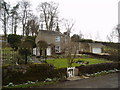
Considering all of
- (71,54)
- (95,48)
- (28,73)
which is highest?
(95,48)

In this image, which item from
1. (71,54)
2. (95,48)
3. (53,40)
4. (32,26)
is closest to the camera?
(71,54)

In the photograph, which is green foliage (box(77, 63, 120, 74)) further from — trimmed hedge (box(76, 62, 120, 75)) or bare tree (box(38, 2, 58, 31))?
bare tree (box(38, 2, 58, 31))

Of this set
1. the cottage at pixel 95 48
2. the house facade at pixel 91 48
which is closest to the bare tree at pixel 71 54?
the house facade at pixel 91 48

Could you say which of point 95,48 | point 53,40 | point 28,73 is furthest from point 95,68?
point 95,48

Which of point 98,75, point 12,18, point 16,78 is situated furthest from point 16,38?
point 98,75

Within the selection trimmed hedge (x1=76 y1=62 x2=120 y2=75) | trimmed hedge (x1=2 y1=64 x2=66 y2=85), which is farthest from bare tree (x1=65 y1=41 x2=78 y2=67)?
trimmed hedge (x1=2 y1=64 x2=66 y2=85)

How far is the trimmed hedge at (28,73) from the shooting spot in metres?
9.12

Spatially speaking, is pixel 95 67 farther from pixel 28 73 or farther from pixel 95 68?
pixel 28 73

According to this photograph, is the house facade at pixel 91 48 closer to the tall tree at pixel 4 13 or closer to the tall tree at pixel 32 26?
the tall tree at pixel 32 26

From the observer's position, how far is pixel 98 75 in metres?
12.7

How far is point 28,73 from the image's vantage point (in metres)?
9.84

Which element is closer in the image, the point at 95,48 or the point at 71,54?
the point at 71,54

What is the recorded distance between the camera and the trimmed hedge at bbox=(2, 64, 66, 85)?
9.12m

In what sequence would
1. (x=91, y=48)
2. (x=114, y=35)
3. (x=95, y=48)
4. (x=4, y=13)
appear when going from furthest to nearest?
(x=114, y=35) < (x=95, y=48) < (x=91, y=48) < (x=4, y=13)
